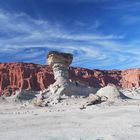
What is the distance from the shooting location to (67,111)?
72.5 feet

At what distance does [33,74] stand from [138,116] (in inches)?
4504

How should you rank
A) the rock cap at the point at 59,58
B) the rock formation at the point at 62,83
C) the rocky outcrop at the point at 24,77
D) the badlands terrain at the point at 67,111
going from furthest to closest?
the rocky outcrop at the point at 24,77 < the rock cap at the point at 59,58 < the rock formation at the point at 62,83 < the badlands terrain at the point at 67,111

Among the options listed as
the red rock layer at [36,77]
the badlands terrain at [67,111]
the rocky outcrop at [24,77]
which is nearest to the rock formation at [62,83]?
the badlands terrain at [67,111]

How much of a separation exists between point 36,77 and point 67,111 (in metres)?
106

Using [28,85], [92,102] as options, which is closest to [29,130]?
[92,102]

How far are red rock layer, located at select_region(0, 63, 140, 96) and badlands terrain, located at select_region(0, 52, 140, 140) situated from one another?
225 ft

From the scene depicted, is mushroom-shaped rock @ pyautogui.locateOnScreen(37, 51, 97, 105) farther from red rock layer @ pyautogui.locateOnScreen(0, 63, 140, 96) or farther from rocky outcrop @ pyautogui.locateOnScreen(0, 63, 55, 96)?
rocky outcrop @ pyautogui.locateOnScreen(0, 63, 55, 96)

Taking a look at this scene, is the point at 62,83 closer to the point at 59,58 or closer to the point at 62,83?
the point at 62,83

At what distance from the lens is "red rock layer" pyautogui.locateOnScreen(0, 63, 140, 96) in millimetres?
124562

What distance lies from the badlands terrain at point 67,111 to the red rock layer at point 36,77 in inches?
2702

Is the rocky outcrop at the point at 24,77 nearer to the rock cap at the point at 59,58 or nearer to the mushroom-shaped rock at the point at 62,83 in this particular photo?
the rock cap at the point at 59,58

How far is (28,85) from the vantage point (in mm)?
126250

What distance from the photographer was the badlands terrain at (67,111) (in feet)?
40.4

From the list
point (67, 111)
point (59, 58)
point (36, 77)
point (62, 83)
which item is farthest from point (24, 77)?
point (67, 111)
